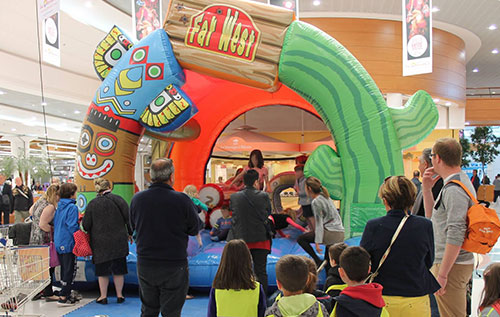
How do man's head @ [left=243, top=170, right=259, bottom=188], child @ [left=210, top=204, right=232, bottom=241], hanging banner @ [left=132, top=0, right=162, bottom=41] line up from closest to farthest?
man's head @ [left=243, top=170, right=259, bottom=188], child @ [left=210, top=204, right=232, bottom=241], hanging banner @ [left=132, top=0, right=162, bottom=41]

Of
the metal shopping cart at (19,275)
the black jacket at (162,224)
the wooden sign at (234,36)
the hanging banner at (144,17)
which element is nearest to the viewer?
the metal shopping cart at (19,275)

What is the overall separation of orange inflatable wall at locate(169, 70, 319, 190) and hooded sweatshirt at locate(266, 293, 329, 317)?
183 inches

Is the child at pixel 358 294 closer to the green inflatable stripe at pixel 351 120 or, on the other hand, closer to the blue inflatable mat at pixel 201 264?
the blue inflatable mat at pixel 201 264

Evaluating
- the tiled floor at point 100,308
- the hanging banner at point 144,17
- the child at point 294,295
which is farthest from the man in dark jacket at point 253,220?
the hanging banner at point 144,17

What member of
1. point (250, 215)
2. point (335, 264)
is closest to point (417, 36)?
point (250, 215)

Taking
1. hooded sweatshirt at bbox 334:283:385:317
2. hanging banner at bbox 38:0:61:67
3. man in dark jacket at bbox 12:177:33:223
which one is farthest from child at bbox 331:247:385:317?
man in dark jacket at bbox 12:177:33:223

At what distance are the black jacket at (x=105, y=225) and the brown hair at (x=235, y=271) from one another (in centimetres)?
201

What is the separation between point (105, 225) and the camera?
3691 mm

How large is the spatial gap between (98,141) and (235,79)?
1602 mm

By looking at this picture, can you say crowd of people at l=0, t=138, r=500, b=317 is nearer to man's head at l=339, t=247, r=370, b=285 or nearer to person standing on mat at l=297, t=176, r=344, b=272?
man's head at l=339, t=247, r=370, b=285

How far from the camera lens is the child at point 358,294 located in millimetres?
1591

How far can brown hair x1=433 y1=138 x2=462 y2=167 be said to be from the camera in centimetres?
205

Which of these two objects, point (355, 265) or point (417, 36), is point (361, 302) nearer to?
point (355, 265)

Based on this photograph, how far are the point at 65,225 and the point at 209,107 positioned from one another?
3085 millimetres
